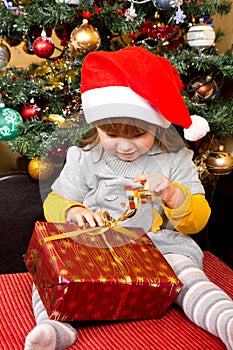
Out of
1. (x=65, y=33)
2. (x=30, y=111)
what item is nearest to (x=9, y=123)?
(x=30, y=111)

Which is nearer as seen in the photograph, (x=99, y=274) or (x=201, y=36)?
(x=99, y=274)

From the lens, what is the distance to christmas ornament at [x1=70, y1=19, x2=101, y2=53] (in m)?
1.33

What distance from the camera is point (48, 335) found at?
882 millimetres

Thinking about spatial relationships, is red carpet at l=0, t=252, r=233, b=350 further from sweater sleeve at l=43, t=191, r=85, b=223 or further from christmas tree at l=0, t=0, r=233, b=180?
christmas tree at l=0, t=0, r=233, b=180

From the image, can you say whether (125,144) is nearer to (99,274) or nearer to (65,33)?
(99,274)

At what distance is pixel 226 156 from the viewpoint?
1.49 meters

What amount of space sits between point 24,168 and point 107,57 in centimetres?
92

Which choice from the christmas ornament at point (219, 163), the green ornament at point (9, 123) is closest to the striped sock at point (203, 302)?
the christmas ornament at point (219, 163)

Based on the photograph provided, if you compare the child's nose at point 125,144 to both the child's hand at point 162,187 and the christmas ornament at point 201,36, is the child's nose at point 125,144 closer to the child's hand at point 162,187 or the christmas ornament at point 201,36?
the child's hand at point 162,187

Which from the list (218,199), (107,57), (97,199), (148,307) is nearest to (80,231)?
(97,199)

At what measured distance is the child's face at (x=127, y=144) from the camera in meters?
0.96

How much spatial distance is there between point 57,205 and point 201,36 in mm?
639

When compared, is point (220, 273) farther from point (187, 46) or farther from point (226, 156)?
point (187, 46)

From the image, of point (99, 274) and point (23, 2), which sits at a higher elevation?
point (23, 2)
